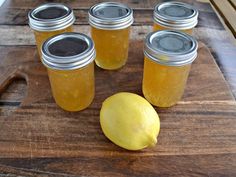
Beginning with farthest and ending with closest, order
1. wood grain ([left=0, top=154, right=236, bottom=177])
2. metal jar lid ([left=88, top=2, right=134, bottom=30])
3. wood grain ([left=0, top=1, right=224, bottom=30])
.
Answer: wood grain ([left=0, top=1, right=224, bottom=30]), metal jar lid ([left=88, top=2, right=134, bottom=30]), wood grain ([left=0, top=154, right=236, bottom=177])

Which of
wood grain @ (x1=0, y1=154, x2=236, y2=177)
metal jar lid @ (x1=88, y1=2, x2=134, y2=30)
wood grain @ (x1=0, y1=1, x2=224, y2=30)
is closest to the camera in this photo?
wood grain @ (x1=0, y1=154, x2=236, y2=177)

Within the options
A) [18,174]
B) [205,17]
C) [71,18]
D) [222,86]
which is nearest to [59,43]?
[71,18]

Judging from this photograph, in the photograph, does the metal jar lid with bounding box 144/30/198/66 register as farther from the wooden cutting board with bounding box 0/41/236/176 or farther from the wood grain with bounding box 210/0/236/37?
the wood grain with bounding box 210/0/236/37

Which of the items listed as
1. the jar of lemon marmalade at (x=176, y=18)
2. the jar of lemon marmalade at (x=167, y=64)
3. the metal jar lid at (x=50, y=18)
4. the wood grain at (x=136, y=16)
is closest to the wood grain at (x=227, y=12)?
the wood grain at (x=136, y=16)

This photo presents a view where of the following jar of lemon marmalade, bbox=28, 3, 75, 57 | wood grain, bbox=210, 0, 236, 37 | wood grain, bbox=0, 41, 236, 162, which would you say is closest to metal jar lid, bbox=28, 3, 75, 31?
jar of lemon marmalade, bbox=28, 3, 75, 57

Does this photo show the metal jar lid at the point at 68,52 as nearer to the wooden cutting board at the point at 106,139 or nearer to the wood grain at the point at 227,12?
the wooden cutting board at the point at 106,139

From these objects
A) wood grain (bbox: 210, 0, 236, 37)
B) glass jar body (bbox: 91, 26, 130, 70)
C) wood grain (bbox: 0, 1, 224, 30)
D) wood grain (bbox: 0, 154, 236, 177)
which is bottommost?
wood grain (bbox: 0, 154, 236, 177)
